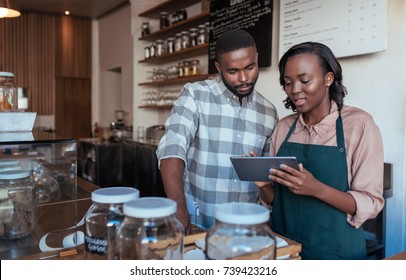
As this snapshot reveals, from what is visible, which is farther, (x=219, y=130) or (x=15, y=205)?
(x=219, y=130)

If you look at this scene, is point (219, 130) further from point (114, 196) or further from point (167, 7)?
point (167, 7)

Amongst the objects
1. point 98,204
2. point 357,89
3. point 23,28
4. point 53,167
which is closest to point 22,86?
point 23,28

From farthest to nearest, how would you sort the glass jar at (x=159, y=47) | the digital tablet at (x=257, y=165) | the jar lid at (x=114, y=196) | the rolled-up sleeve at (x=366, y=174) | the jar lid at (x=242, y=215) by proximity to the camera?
the glass jar at (x=159, y=47) < the rolled-up sleeve at (x=366, y=174) < the digital tablet at (x=257, y=165) < the jar lid at (x=114, y=196) < the jar lid at (x=242, y=215)

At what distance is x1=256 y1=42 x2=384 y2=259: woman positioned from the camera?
112cm

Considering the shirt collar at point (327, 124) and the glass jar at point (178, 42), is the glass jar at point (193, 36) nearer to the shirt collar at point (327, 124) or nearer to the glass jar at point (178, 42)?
the glass jar at point (178, 42)

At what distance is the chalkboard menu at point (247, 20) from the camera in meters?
2.73

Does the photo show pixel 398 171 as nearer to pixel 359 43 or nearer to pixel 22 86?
pixel 359 43

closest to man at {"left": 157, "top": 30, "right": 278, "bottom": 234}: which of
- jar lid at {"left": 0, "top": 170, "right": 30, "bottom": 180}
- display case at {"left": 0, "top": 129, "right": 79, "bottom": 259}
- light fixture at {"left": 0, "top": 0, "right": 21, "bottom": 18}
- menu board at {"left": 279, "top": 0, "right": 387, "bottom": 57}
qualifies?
display case at {"left": 0, "top": 129, "right": 79, "bottom": 259}

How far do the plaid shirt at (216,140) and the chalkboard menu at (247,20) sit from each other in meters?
1.30

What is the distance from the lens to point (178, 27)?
4.15 meters

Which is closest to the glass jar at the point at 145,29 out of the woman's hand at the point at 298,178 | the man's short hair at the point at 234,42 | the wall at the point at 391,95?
the wall at the point at 391,95

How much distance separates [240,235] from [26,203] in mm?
1040

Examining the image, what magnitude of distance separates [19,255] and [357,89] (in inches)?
73.0

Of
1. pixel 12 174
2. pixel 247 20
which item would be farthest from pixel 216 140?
pixel 247 20
